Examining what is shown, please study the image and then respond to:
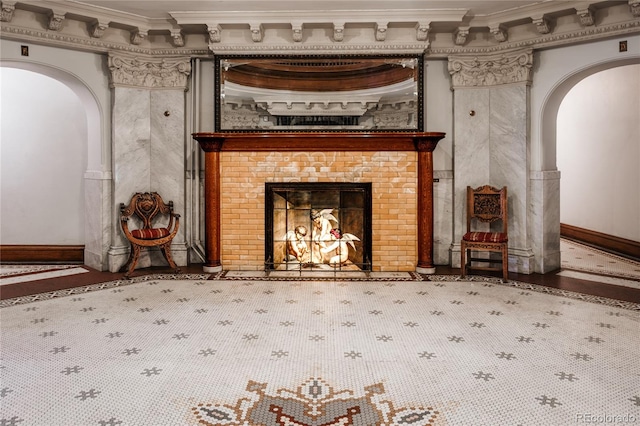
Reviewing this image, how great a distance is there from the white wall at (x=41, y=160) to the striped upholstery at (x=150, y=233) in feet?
4.76

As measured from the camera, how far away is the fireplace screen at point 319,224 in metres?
6.44

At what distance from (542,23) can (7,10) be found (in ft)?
19.3

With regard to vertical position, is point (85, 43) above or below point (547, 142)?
above

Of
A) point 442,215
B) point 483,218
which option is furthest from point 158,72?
point 483,218

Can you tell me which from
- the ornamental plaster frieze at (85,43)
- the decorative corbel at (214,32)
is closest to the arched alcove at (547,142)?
the decorative corbel at (214,32)

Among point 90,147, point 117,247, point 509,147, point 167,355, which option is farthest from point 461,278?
point 90,147

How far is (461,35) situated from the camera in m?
6.20

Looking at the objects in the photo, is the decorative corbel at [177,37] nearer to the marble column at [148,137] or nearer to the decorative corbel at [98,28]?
the marble column at [148,137]

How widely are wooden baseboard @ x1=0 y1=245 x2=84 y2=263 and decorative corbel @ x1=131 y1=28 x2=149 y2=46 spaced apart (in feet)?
9.57

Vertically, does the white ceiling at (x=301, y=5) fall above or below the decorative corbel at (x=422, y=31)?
above

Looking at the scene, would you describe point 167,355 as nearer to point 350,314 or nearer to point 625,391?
point 350,314

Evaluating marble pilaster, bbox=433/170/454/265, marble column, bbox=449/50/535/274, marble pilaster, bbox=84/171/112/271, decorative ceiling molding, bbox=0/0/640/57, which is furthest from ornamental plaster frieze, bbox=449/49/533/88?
marble pilaster, bbox=84/171/112/271

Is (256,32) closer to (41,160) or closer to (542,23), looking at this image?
(542,23)

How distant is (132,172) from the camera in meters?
6.48
